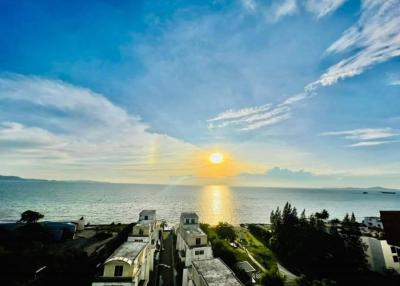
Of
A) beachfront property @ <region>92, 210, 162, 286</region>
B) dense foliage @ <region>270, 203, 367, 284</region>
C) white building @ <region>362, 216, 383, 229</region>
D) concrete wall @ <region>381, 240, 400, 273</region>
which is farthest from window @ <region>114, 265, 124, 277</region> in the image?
white building @ <region>362, 216, 383, 229</region>

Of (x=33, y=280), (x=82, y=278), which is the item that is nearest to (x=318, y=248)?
(x=82, y=278)

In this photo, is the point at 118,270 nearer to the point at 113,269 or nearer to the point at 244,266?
the point at 113,269

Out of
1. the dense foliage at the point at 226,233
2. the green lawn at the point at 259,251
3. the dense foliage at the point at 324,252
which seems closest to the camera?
the dense foliage at the point at 324,252

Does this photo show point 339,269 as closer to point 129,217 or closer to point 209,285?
point 209,285

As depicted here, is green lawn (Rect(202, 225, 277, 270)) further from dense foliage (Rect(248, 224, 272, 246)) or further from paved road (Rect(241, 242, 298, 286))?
dense foliage (Rect(248, 224, 272, 246))

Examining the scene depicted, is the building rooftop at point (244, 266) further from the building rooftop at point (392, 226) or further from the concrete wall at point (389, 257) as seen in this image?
the concrete wall at point (389, 257)

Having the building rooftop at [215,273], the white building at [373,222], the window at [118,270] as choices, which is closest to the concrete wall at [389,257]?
the building rooftop at [215,273]
